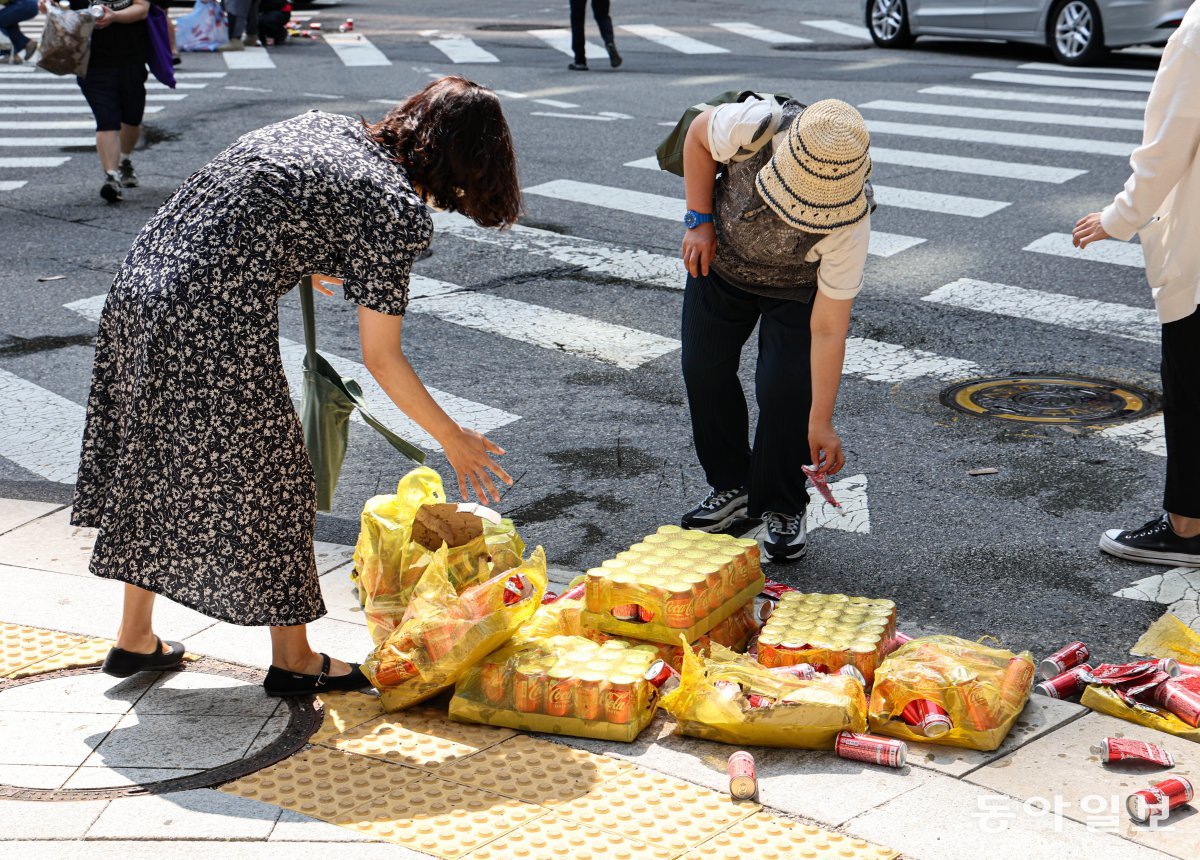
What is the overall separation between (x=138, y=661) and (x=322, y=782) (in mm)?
775

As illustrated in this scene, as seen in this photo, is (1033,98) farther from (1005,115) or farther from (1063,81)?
(1063,81)

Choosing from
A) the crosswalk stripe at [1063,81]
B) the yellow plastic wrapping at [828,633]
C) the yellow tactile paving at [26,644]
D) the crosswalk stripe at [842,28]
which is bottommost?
the yellow tactile paving at [26,644]

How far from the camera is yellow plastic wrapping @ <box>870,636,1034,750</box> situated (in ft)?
10.8

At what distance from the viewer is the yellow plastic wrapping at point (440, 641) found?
3.48 metres

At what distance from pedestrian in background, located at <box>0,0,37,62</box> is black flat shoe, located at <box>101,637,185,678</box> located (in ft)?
54.0

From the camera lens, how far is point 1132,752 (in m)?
3.20

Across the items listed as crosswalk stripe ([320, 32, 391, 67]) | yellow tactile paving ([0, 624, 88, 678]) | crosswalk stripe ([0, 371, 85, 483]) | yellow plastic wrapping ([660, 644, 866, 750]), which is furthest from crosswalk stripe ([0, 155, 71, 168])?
yellow plastic wrapping ([660, 644, 866, 750])

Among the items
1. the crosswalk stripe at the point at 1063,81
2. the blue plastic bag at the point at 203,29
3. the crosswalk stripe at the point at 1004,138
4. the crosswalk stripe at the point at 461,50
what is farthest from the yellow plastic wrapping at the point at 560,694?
the blue plastic bag at the point at 203,29

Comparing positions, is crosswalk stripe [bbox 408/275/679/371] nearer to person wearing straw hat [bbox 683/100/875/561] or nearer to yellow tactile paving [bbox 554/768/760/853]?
person wearing straw hat [bbox 683/100/875/561]

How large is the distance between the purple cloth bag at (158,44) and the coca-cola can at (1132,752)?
823cm

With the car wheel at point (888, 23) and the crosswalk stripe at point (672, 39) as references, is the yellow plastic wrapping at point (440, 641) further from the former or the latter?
the crosswalk stripe at point (672, 39)

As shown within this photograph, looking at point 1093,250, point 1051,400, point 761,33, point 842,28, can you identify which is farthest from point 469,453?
point 842,28

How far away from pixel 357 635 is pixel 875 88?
11523 mm

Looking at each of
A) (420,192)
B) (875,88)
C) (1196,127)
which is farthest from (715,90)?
(420,192)
